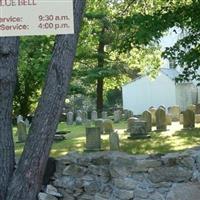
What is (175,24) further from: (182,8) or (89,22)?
(89,22)

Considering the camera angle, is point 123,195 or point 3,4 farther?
point 123,195

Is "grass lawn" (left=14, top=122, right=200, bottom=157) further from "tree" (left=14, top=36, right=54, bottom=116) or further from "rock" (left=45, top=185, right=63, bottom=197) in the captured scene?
"tree" (left=14, top=36, right=54, bottom=116)

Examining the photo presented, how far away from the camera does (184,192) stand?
6.96m

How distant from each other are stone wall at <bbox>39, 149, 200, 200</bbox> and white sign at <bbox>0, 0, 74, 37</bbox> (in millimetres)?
2929

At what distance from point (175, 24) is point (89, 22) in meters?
9.29

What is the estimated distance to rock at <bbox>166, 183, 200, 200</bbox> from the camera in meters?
6.93

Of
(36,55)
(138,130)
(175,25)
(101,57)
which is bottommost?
(138,130)

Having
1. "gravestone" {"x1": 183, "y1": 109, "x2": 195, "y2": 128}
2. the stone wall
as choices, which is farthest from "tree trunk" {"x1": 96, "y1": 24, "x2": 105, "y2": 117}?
the stone wall

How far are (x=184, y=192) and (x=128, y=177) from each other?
32.5 inches

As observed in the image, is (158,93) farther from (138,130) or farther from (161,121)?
(138,130)

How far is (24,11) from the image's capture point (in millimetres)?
4824

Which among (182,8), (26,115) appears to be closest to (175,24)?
(182,8)

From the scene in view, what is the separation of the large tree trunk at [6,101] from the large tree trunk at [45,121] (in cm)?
19

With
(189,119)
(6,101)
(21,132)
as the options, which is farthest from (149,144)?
(6,101)
